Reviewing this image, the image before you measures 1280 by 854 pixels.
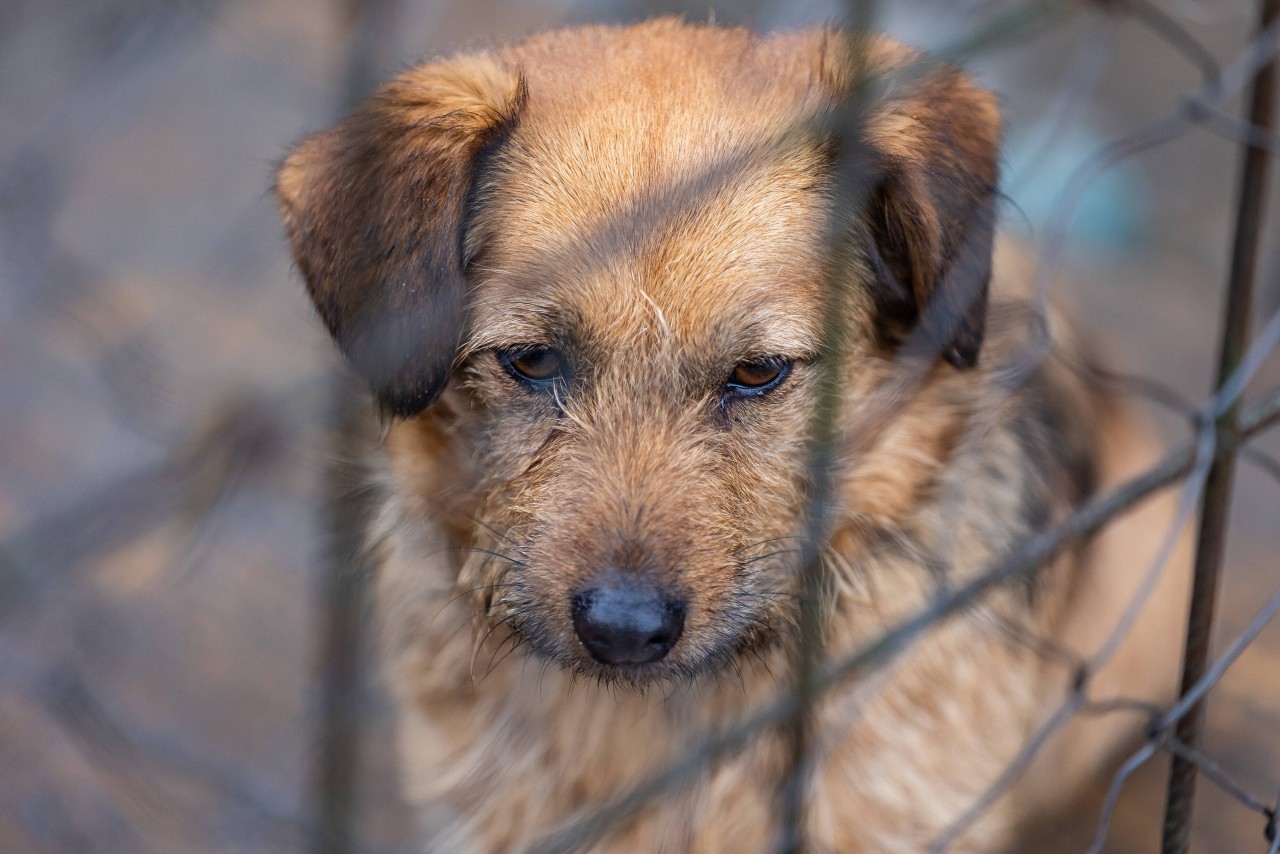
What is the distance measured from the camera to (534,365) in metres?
2.01

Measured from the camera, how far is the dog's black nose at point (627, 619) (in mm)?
1775

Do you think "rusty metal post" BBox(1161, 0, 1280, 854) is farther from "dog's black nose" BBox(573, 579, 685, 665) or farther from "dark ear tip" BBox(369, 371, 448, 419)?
"dark ear tip" BBox(369, 371, 448, 419)

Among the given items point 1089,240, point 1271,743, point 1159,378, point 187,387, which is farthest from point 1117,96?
point 187,387

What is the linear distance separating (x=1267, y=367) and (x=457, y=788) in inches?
129

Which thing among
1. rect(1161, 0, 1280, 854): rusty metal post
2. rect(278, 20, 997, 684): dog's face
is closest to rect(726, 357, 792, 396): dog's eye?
rect(278, 20, 997, 684): dog's face

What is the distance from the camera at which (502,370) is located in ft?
6.68

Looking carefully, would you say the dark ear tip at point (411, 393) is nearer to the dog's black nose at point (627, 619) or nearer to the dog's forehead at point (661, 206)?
the dog's forehead at point (661, 206)

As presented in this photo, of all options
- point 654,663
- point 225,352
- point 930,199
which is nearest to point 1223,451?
point 930,199

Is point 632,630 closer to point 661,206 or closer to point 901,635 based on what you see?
point 901,635

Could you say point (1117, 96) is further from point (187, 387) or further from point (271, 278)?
point (187, 387)

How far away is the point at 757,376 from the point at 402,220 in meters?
0.63

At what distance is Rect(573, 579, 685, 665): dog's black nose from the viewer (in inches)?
69.9

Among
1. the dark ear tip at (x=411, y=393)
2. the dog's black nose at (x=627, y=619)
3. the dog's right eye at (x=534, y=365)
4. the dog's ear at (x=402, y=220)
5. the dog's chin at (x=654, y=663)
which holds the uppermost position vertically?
the dog's ear at (x=402, y=220)

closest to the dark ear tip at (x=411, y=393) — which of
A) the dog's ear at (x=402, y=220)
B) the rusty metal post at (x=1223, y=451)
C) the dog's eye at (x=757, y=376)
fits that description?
the dog's ear at (x=402, y=220)
